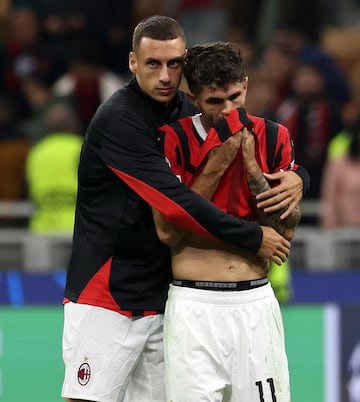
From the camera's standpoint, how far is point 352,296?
25.8 feet

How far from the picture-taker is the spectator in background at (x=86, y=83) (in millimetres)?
9477

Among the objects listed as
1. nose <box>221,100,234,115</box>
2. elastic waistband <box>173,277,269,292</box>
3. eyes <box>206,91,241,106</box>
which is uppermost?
eyes <box>206,91,241,106</box>

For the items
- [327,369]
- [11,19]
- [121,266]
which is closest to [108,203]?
[121,266]

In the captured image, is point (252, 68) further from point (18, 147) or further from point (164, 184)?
point (164, 184)

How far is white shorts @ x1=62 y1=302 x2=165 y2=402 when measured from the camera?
197 inches

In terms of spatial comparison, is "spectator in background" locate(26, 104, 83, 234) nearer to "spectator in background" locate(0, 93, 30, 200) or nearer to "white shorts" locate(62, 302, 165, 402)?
"spectator in background" locate(0, 93, 30, 200)

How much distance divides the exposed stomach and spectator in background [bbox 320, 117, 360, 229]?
12.8 ft

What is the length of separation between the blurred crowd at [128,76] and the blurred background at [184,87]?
0.04 ft

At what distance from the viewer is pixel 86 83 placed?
9.54m

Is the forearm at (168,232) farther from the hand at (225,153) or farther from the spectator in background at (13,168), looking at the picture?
the spectator in background at (13,168)

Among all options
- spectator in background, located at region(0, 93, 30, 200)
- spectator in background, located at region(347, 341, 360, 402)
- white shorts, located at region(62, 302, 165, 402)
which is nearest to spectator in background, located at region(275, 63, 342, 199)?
spectator in background, located at region(0, 93, 30, 200)

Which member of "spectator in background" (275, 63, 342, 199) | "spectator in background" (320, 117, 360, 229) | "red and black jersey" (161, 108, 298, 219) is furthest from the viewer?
"spectator in background" (275, 63, 342, 199)

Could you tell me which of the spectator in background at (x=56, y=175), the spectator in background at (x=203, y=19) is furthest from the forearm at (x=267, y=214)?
the spectator in background at (x=203, y=19)

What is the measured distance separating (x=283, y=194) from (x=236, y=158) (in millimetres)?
219
